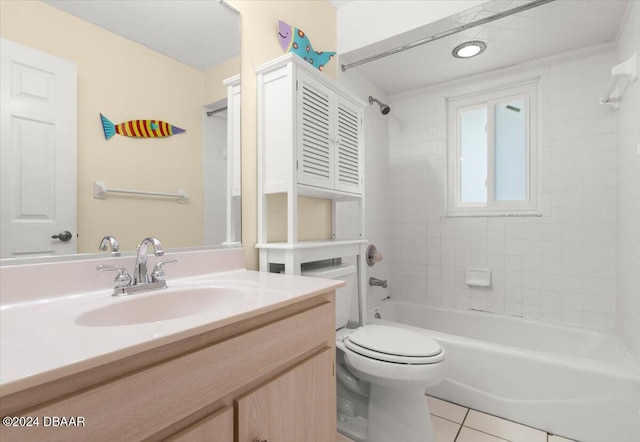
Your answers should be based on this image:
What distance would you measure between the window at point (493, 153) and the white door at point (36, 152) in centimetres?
247

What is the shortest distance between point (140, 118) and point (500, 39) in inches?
83.5

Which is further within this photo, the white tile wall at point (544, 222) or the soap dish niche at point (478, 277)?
the soap dish niche at point (478, 277)

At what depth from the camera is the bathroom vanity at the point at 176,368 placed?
465mm

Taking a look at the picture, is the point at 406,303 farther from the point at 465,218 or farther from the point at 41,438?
the point at 41,438

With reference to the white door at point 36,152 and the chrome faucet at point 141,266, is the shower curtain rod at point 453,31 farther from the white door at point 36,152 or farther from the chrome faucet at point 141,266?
the chrome faucet at point 141,266

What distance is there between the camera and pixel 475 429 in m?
1.51

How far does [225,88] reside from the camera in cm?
144

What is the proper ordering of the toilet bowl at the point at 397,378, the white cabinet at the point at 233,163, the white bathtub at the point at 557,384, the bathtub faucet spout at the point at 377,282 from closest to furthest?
the toilet bowl at the point at 397,378
the white bathtub at the point at 557,384
the white cabinet at the point at 233,163
the bathtub faucet spout at the point at 377,282

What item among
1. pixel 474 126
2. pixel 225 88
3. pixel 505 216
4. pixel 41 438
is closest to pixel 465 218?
pixel 505 216

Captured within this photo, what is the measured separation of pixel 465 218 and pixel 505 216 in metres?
0.28

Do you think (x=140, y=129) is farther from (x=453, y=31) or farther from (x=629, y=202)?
(x=629, y=202)

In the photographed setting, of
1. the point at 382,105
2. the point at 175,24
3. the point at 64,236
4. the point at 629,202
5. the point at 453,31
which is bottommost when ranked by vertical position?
the point at 64,236

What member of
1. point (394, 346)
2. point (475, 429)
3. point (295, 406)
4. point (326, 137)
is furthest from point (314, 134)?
point (475, 429)

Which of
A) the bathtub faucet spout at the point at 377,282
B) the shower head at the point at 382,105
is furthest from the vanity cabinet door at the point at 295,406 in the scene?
the shower head at the point at 382,105
